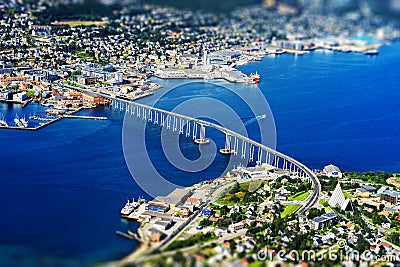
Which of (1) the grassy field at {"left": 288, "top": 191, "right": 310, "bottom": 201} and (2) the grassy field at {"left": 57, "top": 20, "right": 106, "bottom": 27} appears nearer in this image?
(1) the grassy field at {"left": 288, "top": 191, "right": 310, "bottom": 201}

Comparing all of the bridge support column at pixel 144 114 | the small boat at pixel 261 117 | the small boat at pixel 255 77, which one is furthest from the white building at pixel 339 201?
the small boat at pixel 255 77

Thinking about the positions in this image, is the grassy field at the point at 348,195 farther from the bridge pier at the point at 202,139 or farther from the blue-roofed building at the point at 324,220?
the bridge pier at the point at 202,139

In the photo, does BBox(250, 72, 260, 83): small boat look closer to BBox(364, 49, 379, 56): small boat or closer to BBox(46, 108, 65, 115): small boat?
BBox(46, 108, 65, 115): small boat

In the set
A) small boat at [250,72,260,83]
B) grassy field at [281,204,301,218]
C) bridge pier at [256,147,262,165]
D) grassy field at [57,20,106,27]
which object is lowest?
grassy field at [281,204,301,218]

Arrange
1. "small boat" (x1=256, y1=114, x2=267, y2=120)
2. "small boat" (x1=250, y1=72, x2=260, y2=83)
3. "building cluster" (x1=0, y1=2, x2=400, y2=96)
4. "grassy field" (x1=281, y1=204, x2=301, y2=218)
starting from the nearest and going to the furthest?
"grassy field" (x1=281, y1=204, x2=301, y2=218), "small boat" (x1=256, y1=114, x2=267, y2=120), "small boat" (x1=250, y1=72, x2=260, y2=83), "building cluster" (x1=0, y1=2, x2=400, y2=96)

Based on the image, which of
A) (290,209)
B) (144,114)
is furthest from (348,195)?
(144,114)

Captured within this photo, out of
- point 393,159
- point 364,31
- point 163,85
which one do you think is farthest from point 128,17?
point 393,159

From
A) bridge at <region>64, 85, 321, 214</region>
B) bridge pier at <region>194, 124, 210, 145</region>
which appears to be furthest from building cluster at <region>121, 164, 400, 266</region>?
bridge pier at <region>194, 124, 210, 145</region>

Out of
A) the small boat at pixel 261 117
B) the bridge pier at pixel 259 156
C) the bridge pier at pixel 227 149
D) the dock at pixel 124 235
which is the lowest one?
the dock at pixel 124 235
